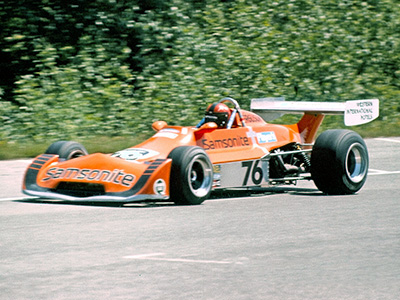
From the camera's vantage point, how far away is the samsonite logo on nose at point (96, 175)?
988 centimetres

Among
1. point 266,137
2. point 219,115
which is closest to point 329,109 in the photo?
point 266,137

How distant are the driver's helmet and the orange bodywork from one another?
177 millimetres

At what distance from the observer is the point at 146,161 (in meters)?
10.3

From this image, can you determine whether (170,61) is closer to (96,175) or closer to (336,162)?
(336,162)

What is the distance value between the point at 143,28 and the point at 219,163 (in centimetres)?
1001

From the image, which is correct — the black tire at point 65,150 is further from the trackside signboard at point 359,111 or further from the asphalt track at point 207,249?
the trackside signboard at point 359,111

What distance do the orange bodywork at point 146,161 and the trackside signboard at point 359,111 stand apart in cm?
74

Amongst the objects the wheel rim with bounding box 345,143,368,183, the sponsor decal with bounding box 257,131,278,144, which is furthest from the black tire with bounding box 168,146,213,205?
the wheel rim with bounding box 345,143,368,183

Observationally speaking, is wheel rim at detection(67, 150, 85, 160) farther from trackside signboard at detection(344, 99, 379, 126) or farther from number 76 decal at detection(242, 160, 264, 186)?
trackside signboard at detection(344, 99, 379, 126)

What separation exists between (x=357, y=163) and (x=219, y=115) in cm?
185

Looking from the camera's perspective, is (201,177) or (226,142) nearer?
(201,177)

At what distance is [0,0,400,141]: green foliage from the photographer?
18.5 m

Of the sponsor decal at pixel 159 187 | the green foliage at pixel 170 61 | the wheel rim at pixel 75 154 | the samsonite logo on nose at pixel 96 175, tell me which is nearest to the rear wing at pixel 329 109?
the wheel rim at pixel 75 154

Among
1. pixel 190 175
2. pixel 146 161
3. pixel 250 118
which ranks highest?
pixel 250 118
